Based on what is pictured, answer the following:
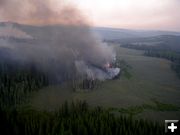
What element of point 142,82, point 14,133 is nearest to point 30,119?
point 14,133

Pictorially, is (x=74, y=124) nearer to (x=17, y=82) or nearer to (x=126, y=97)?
(x=126, y=97)

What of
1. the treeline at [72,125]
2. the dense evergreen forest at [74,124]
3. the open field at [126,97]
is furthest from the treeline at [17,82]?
the treeline at [72,125]

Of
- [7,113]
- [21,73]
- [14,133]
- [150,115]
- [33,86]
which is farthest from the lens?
[21,73]

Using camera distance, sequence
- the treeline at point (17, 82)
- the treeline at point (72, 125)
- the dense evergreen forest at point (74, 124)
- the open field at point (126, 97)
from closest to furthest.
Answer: the treeline at point (72, 125), the dense evergreen forest at point (74, 124), the open field at point (126, 97), the treeline at point (17, 82)

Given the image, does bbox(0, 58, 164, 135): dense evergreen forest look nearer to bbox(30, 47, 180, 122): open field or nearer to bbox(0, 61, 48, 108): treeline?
bbox(0, 61, 48, 108): treeline

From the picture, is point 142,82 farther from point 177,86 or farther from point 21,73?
point 21,73

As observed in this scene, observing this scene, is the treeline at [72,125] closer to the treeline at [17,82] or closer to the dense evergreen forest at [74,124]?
the dense evergreen forest at [74,124]

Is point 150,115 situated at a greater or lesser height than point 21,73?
lesser

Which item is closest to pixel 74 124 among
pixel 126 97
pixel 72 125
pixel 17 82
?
pixel 72 125

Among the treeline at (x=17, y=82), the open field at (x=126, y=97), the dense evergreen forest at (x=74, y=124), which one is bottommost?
the open field at (x=126, y=97)
